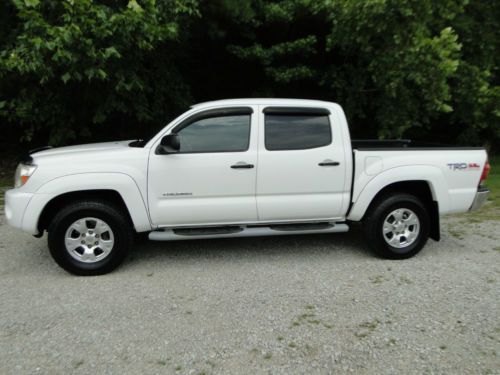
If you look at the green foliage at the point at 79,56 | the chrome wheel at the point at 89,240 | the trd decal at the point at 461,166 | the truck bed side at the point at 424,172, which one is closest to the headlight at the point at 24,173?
Result: the chrome wheel at the point at 89,240

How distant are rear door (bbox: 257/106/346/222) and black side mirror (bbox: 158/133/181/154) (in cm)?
95

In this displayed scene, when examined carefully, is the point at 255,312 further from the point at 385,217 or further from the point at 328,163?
the point at 385,217

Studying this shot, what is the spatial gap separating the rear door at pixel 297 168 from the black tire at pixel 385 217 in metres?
0.41

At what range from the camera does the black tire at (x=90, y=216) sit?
449 cm

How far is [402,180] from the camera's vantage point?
5.04m

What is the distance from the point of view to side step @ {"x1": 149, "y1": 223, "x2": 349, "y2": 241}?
4715 mm

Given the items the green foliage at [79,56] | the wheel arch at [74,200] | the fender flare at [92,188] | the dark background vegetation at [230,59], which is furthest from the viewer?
the dark background vegetation at [230,59]

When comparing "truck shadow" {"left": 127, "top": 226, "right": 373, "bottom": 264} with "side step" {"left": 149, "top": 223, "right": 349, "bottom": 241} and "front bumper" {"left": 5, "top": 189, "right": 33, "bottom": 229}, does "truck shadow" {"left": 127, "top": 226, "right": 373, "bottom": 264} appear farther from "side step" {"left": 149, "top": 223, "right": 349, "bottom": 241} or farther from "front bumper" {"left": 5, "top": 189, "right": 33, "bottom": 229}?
"front bumper" {"left": 5, "top": 189, "right": 33, "bottom": 229}

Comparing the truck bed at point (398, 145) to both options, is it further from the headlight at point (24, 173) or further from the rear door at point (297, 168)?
the headlight at point (24, 173)

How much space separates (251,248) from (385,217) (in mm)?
1714

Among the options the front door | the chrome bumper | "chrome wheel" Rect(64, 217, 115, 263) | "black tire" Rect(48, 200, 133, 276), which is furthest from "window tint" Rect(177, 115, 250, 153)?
the chrome bumper

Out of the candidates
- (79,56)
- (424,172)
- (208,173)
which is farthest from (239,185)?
(79,56)

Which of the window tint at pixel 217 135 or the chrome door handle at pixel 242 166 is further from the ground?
the window tint at pixel 217 135

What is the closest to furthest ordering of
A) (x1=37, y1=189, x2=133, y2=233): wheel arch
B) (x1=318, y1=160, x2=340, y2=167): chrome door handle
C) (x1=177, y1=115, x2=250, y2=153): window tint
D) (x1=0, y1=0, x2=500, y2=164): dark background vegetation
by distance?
(x1=37, y1=189, x2=133, y2=233): wheel arch < (x1=177, y1=115, x2=250, y2=153): window tint < (x1=318, y1=160, x2=340, y2=167): chrome door handle < (x1=0, y1=0, x2=500, y2=164): dark background vegetation
